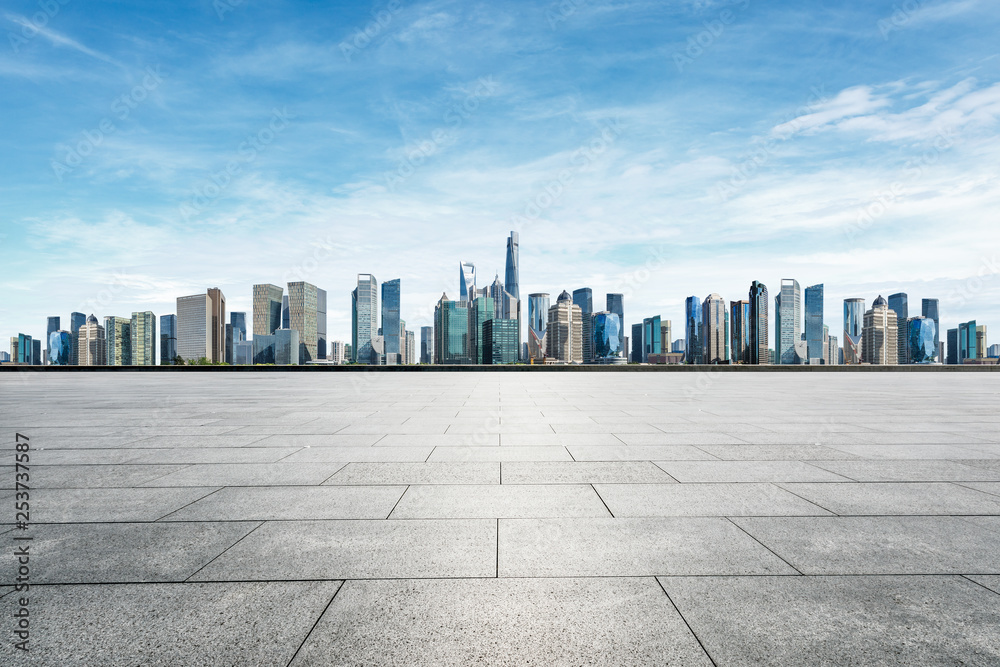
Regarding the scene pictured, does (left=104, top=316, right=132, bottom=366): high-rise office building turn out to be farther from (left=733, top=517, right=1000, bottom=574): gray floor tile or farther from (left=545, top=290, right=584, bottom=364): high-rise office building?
(left=733, top=517, right=1000, bottom=574): gray floor tile

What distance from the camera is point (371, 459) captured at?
8219mm

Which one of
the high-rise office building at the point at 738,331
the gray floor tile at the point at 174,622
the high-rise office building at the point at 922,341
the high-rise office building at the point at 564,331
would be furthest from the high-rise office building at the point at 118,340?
the high-rise office building at the point at 922,341

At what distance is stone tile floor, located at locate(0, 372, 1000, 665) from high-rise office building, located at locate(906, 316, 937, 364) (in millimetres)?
115971

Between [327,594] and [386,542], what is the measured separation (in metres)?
1.00

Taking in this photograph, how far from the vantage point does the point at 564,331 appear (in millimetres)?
187500

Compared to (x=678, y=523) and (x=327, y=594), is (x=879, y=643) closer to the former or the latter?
(x=678, y=523)

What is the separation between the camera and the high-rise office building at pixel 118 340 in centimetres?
13888

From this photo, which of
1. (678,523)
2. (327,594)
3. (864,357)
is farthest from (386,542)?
(864,357)

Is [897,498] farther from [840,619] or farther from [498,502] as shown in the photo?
[498,502]

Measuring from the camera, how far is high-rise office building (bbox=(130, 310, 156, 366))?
519 ft

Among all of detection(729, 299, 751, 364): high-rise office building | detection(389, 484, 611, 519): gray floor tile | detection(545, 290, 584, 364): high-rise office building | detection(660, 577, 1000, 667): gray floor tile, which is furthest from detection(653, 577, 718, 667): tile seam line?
detection(545, 290, 584, 364): high-rise office building

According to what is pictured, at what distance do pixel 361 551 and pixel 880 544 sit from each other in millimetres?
4513

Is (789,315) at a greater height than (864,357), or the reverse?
(789,315)

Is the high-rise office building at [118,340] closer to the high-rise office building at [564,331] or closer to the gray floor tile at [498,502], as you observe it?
the high-rise office building at [564,331]
